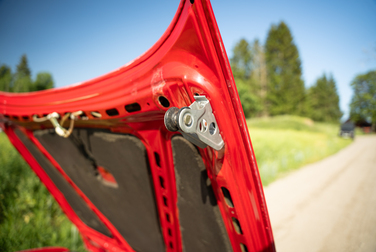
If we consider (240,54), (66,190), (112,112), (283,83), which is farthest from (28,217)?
(283,83)

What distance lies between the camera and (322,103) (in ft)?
120

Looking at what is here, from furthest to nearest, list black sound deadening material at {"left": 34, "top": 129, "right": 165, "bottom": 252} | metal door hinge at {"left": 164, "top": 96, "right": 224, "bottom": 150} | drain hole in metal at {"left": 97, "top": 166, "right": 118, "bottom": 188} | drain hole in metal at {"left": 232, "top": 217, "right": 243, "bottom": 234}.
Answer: drain hole in metal at {"left": 97, "top": 166, "right": 118, "bottom": 188}
black sound deadening material at {"left": 34, "top": 129, "right": 165, "bottom": 252}
drain hole in metal at {"left": 232, "top": 217, "right": 243, "bottom": 234}
metal door hinge at {"left": 164, "top": 96, "right": 224, "bottom": 150}

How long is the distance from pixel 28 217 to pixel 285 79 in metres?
35.4

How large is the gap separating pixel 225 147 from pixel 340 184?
15.8ft

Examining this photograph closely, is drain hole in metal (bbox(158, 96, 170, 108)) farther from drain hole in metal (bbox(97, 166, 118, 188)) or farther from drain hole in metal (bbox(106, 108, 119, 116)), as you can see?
drain hole in metal (bbox(97, 166, 118, 188))

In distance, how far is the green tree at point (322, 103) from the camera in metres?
34.3

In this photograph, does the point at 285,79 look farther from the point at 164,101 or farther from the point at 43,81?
the point at 164,101

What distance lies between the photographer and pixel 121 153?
1.31m

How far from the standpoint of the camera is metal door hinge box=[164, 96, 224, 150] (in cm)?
61

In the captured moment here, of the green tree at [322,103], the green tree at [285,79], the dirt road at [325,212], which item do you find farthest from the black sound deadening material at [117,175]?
the green tree at [322,103]

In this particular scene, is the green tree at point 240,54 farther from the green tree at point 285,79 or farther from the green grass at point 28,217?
the green tree at point 285,79

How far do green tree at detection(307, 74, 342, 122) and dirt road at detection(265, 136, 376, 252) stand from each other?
111 feet

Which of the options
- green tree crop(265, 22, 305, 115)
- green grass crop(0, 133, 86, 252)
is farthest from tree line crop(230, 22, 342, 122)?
green grass crop(0, 133, 86, 252)

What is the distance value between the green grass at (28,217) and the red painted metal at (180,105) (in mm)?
2157
